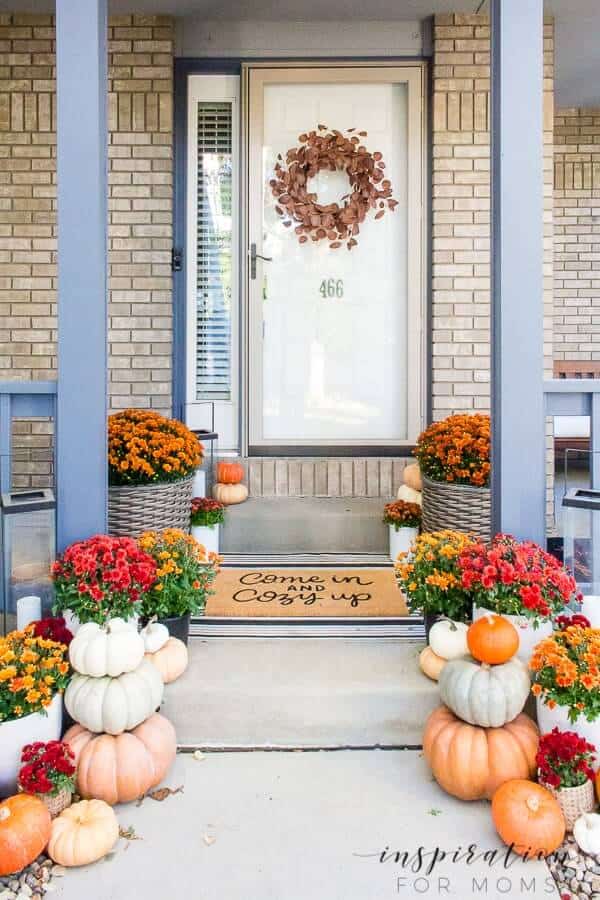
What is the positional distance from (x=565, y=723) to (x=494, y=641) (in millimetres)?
235

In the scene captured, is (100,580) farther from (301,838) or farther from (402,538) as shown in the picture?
(402,538)

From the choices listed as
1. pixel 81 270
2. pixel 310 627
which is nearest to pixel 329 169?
pixel 81 270

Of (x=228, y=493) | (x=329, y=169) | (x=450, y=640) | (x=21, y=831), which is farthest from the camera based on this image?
(x=329, y=169)

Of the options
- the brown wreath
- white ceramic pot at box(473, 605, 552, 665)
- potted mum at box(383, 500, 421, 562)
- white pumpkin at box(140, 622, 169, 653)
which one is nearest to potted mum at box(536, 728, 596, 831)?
white ceramic pot at box(473, 605, 552, 665)

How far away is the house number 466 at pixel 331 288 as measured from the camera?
13.2 feet

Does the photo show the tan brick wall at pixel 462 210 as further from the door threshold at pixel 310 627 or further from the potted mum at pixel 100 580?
the potted mum at pixel 100 580

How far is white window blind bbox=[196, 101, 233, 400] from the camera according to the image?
399 cm

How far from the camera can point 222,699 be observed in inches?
78.7

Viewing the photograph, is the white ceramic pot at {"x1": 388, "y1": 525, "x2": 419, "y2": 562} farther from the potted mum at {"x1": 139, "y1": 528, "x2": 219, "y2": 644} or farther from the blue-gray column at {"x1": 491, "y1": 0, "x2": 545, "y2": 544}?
the potted mum at {"x1": 139, "y1": 528, "x2": 219, "y2": 644}

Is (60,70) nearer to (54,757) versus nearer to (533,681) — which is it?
(54,757)

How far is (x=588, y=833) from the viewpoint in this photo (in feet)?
4.99

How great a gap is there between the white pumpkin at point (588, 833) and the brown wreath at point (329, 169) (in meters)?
3.10

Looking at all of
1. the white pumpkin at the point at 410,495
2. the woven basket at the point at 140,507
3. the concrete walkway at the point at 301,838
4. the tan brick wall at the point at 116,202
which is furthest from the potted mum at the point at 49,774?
the tan brick wall at the point at 116,202

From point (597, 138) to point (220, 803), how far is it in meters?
6.44
